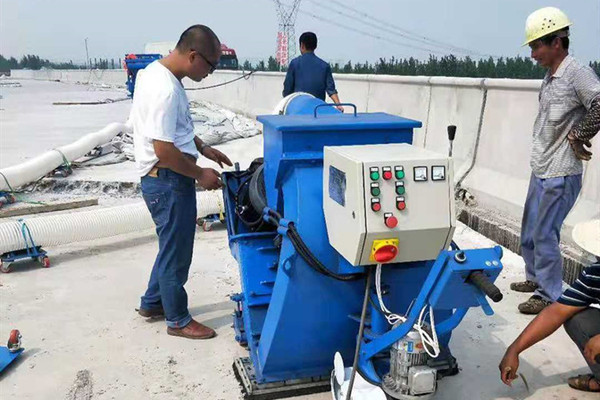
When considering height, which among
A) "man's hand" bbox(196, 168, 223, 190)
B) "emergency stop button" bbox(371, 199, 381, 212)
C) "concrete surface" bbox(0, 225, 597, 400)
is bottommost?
"concrete surface" bbox(0, 225, 597, 400)

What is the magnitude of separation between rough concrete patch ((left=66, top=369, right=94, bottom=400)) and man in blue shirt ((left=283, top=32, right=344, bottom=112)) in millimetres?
3989

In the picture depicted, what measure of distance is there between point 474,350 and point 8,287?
3447mm

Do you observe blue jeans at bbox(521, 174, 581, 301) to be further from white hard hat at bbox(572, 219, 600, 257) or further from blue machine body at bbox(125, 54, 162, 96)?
blue machine body at bbox(125, 54, 162, 96)

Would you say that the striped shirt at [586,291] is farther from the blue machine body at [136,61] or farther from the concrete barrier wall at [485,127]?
the blue machine body at [136,61]

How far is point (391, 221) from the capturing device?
7.27 feet

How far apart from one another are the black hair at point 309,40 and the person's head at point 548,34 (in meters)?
3.05

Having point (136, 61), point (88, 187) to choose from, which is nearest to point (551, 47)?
point (88, 187)

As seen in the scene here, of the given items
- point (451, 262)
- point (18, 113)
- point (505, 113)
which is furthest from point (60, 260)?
point (18, 113)

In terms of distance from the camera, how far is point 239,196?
11.4 ft

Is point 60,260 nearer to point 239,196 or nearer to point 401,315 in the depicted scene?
point 239,196

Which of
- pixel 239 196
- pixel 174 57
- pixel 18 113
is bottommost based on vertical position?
pixel 18 113

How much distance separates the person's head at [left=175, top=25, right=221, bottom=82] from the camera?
321cm

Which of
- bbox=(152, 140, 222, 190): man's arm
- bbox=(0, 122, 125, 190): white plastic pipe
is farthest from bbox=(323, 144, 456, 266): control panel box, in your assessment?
bbox=(0, 122, 125, 190): white plastic pipe

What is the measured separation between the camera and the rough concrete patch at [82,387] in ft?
9.65
